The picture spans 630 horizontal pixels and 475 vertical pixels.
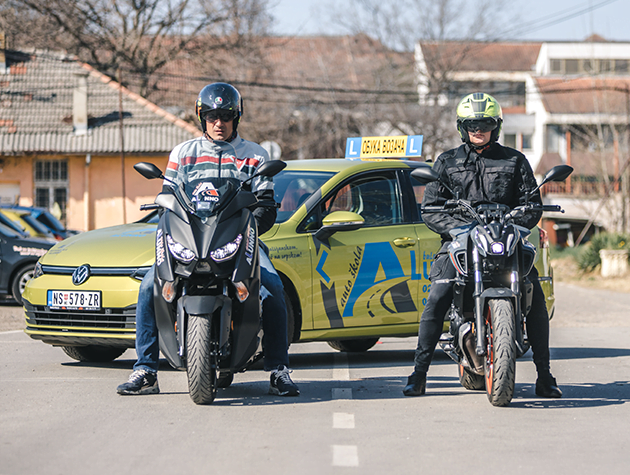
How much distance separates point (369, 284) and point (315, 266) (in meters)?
0.47

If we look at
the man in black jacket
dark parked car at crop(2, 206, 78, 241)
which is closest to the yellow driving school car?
the man in black jacket

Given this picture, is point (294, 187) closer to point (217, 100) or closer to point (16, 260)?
point (217, 100)

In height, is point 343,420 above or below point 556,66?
below

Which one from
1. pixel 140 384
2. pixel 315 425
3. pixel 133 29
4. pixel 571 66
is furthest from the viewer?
pixel 571 66

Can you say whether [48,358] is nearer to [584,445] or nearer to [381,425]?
[381,425]

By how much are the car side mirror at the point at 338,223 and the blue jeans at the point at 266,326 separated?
1.25 meters

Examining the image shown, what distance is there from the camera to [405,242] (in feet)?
25.2

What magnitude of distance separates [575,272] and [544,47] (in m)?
45.1

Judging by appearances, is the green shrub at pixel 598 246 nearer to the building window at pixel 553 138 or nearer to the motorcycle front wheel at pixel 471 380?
the motorcycle front wheel at pixel 471 380

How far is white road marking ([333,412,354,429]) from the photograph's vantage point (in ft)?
17.0

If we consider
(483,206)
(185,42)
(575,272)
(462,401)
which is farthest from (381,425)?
(185,42)

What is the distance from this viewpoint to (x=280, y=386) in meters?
6.08

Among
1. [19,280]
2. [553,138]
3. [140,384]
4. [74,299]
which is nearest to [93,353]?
[74,299]

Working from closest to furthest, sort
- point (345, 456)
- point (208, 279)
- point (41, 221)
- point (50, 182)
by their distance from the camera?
point (345, 456), point (208, 279), point (41, 221), point (50, 182)
